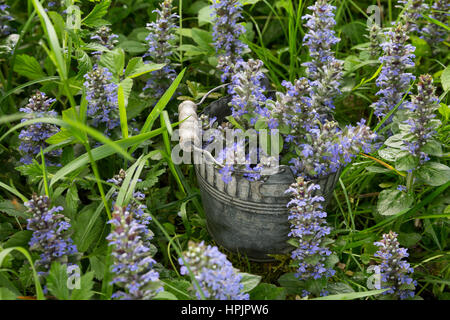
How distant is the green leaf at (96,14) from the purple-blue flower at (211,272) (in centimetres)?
131

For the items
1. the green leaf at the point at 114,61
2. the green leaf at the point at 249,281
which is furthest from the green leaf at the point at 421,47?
the green leaf at the point at 249,281

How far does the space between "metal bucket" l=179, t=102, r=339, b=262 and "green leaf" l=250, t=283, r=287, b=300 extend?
346 millimetres

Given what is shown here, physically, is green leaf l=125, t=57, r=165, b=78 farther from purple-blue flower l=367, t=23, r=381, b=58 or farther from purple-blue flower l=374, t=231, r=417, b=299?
purple-blue flower l=374, t=231, r=417, b=299

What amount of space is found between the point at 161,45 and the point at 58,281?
137 centimetres

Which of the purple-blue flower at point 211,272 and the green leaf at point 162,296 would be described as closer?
the purple-blue flower at point 211,272

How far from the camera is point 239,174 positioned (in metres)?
2.10

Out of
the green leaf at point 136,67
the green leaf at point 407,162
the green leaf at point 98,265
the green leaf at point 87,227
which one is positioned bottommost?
the green leaf at point 98,265

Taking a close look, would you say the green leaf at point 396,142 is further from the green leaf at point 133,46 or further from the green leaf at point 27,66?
the green leaf at point 27,66

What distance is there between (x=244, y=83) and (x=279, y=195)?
0.51 m

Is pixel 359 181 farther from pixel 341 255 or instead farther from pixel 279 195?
pixel 279 195

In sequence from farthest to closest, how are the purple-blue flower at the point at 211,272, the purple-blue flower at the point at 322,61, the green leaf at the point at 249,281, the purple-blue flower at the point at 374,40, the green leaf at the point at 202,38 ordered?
the green leaf at the point at 202,38, the purple-blue flower at the point at 374,40, the purple-blue flower at the point at 322,61, the green leaf at the point at 249,281, the purple-blue flower at the point at 211,272

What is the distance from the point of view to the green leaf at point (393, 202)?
2.21 m

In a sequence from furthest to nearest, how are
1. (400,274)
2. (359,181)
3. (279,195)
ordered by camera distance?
(359,181) → (279,195) → (400,274)
